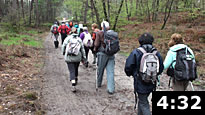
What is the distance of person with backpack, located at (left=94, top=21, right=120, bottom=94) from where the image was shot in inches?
245

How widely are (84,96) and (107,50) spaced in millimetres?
1693

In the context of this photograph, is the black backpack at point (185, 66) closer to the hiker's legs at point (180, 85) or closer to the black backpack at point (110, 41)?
the hiker's legs at point (180, 85)

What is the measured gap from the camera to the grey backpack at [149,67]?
12.7 ft

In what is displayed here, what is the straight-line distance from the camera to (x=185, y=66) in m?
4.17

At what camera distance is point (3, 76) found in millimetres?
7402

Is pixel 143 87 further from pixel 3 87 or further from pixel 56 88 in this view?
pixel 3 87

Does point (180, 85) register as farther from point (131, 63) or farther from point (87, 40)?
point (87, 40)

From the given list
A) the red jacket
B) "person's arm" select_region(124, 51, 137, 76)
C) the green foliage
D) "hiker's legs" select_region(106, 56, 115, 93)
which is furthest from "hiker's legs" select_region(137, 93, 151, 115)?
the green foliage

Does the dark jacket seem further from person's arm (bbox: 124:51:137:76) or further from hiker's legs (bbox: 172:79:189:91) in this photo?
hiker's legs (bbox: 172:79:189:91)

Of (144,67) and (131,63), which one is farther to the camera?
(131,63)

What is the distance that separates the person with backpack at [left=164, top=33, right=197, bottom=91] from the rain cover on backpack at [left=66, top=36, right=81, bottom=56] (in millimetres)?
3206

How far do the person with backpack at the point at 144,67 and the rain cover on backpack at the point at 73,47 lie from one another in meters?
2.83


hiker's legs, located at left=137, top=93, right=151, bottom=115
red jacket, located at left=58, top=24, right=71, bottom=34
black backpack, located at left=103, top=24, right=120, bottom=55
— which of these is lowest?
hiker's legs, located at left=137, top=93, right=151, bottom=115
